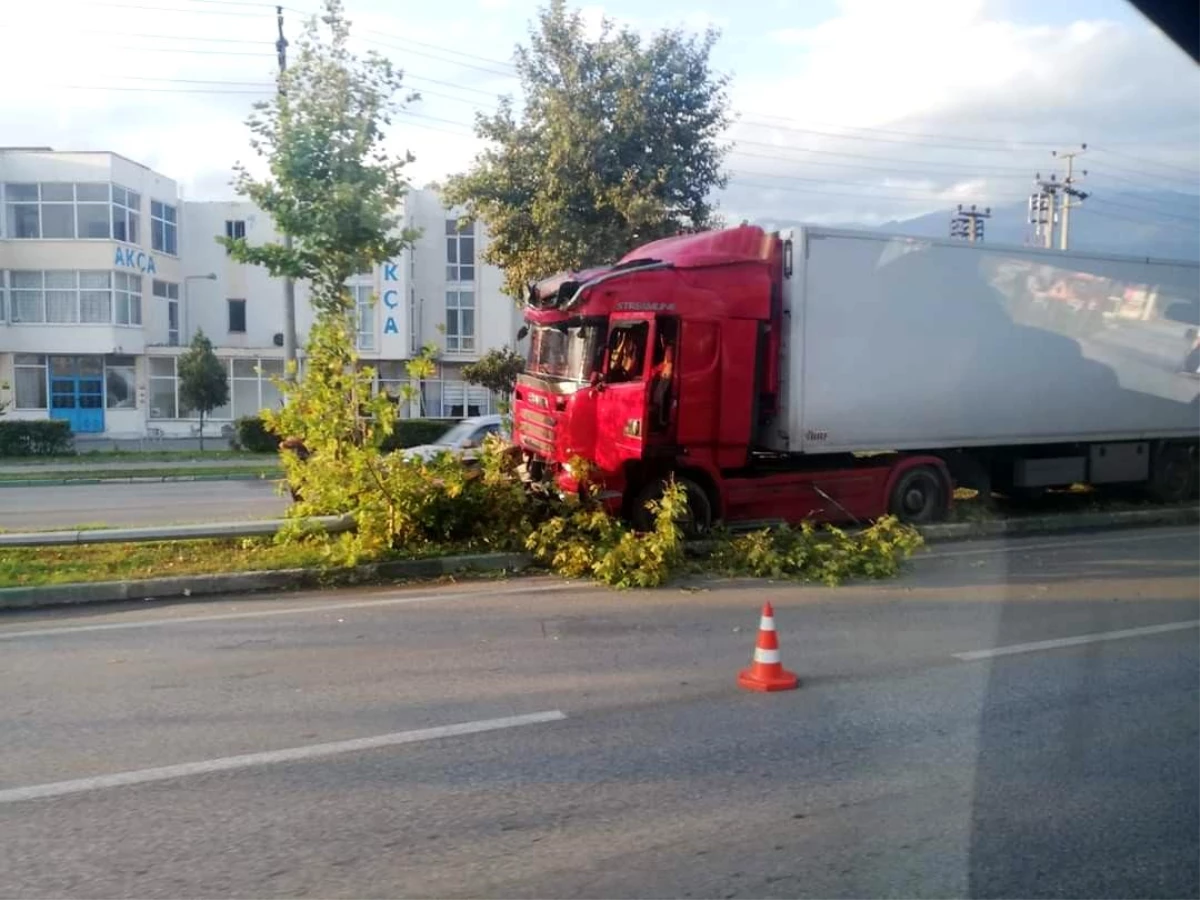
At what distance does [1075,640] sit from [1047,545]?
4.99 m

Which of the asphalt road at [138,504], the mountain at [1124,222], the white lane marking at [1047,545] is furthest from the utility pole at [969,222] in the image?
the white lane marking at [1047,545]

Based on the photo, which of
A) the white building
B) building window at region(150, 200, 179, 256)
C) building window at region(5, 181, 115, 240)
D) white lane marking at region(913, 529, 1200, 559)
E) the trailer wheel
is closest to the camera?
white lane marking at region(913, 529, 1200, 559)

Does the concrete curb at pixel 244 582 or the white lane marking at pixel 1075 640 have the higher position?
the white lane marking at pixel 1075 640

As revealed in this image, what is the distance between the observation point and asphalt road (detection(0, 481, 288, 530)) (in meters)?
16.3

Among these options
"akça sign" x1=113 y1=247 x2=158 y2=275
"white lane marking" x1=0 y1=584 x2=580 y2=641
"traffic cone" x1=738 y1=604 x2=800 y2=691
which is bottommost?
"white lane marking" x1=0 y1=584 x2=580 y2=641

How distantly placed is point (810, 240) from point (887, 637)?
559 cm

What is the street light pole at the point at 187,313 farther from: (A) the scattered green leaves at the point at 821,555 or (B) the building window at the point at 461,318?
(A) the scattered green leaves at the point at 821,555

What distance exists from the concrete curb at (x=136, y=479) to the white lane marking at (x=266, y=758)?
1945 centimetres

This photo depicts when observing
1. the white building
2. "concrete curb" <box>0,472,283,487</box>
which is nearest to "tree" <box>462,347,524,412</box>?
"concrete curb" <box>0,472,283,487</box>

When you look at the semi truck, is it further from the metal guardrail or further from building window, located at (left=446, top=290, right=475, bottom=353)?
building window, located at (left=446, top=290, right=475, bottom=353)

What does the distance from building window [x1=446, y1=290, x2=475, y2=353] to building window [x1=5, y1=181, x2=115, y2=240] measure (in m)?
13.7

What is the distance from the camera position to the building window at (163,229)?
1769 inches

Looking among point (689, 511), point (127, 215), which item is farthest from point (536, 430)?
point (127, 215)

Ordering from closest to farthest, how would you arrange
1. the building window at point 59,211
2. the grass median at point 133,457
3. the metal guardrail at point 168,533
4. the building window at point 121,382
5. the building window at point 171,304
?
the metal guardrail at point 168,533 → the grass median at point 133,457 → the building window at point 59,211 → the building window at point 121,382 → the building window at point 171,304
